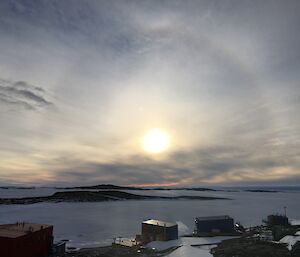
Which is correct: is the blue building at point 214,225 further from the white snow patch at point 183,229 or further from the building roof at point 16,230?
the building roof at point 16,230

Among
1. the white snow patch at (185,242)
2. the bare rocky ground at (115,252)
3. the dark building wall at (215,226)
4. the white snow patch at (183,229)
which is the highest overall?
the dark building wall at (215,226)

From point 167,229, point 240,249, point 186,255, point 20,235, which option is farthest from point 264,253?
point 20,235

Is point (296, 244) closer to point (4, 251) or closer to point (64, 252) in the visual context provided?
point (64, 252)

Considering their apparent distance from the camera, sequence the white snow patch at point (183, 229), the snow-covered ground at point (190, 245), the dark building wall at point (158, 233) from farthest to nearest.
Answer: the white snow patch at point (183, 229) → the dark building wall at point (158, 233) → the snow-covered ground at point (190, 245)

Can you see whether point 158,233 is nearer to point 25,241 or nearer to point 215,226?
point 215,226

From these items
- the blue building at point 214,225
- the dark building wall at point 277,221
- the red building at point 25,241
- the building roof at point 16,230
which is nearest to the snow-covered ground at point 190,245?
the blue building at point 214,225

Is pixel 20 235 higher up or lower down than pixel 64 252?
higher up

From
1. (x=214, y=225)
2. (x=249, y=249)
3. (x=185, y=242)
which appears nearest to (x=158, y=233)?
(x=185, y=242)
